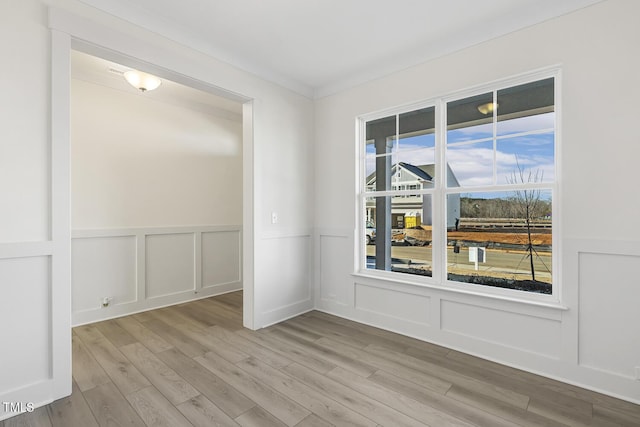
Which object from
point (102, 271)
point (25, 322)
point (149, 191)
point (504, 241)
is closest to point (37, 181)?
point (25, 322)

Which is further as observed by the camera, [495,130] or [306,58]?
[306,58]

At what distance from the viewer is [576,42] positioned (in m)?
2.24

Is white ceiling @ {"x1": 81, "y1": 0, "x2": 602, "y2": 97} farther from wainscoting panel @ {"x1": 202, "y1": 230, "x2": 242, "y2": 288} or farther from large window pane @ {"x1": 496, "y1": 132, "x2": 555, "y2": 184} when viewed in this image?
wainscoting panel @ {"x1": 202, "y1": 230, "x2": 242, "y2": 288}

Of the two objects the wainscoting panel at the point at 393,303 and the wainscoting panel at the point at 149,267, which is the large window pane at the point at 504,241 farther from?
the wainscoting panel at the point at 149,267

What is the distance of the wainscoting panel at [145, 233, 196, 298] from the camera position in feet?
13.1

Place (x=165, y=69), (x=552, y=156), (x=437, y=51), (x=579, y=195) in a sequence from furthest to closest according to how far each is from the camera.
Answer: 1. (x=437, y=51)
2. (x=165, y=69)
3. (x=552, y=156)
4. (x=579, y=195)

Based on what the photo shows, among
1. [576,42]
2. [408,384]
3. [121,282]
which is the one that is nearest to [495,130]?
[576,42]

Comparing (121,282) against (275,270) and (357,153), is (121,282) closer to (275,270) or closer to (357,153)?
(275,270)

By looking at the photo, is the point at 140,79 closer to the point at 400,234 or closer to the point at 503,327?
the point at 400,234

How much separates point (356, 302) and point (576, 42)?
115 inches

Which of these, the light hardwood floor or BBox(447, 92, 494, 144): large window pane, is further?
BBox(447, 92, 494, 144): large window pane

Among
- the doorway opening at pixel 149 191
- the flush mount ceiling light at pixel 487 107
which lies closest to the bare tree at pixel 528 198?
the flush mount ceiling light at pixel 487 107

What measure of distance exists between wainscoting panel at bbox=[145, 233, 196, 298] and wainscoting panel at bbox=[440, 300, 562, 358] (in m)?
3.25

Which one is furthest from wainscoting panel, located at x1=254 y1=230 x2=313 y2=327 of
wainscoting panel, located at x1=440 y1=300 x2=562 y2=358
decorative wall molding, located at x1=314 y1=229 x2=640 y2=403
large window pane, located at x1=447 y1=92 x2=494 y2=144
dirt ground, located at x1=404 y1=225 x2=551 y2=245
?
large window pane, located at x1=447 y1=92 x2=494 y2=144
